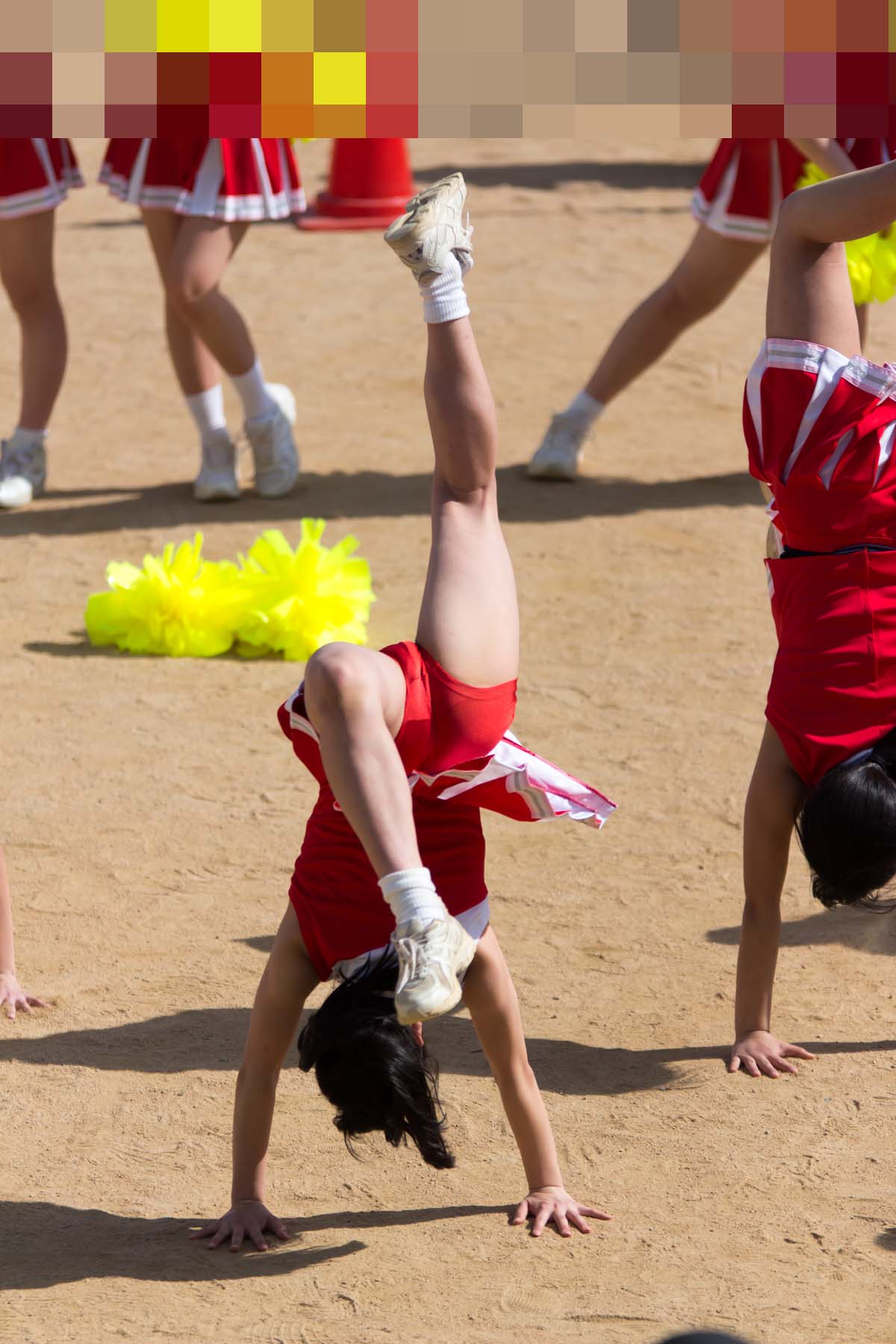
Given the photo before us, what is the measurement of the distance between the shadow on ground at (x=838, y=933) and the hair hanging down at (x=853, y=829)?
76cm

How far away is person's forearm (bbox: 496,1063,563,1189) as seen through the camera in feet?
10.4

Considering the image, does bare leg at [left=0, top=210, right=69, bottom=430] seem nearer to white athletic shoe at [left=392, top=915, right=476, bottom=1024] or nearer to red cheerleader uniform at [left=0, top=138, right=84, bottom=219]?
red cheerleader uniform at [left=0, top=138, right=84, bottom=219]

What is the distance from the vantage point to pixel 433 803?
3.19 m

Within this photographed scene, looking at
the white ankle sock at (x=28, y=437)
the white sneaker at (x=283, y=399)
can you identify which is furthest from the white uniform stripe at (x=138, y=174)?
the white ankle sock at (x=28, y=437)

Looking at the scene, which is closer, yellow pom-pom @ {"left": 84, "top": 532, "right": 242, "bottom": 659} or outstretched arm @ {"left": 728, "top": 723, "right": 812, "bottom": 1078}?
outstretched arm @ {"left": 728, "top": 723, "right": 812, "bottom": 1078}

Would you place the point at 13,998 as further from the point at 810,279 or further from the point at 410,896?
the point at 810,279

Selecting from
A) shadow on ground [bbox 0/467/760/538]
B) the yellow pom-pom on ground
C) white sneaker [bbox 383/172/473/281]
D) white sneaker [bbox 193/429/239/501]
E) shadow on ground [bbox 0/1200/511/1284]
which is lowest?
shadow on ground [bbox 0/1200/511/1284]

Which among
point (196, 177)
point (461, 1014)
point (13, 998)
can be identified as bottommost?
point (461, 1014)

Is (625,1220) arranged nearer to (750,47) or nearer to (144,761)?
(144,761)

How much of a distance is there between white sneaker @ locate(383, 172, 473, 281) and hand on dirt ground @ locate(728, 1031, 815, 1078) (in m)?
1.70

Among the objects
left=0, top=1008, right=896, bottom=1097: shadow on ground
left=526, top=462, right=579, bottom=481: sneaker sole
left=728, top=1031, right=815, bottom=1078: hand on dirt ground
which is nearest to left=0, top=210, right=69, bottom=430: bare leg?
left=526, top=462, right=579, bottom=481: sneaker sole

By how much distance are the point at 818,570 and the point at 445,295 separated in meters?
0.98

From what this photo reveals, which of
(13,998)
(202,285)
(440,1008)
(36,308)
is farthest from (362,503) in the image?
(440,1008)

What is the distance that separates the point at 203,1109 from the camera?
11.6 ft
